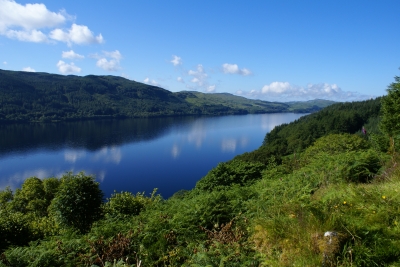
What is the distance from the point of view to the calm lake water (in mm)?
66938

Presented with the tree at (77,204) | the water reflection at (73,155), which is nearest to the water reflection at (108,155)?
the water reflection at (73,155)

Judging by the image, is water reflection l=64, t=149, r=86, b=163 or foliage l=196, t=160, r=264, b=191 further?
water reflection l=64, t=149, r=86, b=163

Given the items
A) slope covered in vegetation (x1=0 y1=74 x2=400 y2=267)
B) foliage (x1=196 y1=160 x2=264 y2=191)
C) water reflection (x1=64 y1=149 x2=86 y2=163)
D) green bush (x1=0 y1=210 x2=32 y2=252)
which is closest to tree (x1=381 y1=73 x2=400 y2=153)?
foliage (x1=196 y1=160 x2=264 y2=191)

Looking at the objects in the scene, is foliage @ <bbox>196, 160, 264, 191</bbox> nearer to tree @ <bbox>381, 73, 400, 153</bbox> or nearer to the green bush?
the green bush

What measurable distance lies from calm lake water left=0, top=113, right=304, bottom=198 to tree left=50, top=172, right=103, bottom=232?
4267 centimetres

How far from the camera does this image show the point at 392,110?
2231 centimetres

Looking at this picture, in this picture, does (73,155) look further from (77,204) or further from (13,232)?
(13,232)

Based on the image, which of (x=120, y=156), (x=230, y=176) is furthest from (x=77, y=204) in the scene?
(x=120, y=156)

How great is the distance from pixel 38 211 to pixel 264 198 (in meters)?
30.3

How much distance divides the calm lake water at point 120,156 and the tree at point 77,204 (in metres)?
42.7

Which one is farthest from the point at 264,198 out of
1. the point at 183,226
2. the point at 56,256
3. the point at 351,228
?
the point at 56,256

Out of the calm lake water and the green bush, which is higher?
the green bush

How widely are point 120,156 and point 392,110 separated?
81.8 meters

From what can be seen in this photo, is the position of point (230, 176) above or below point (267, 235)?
below
